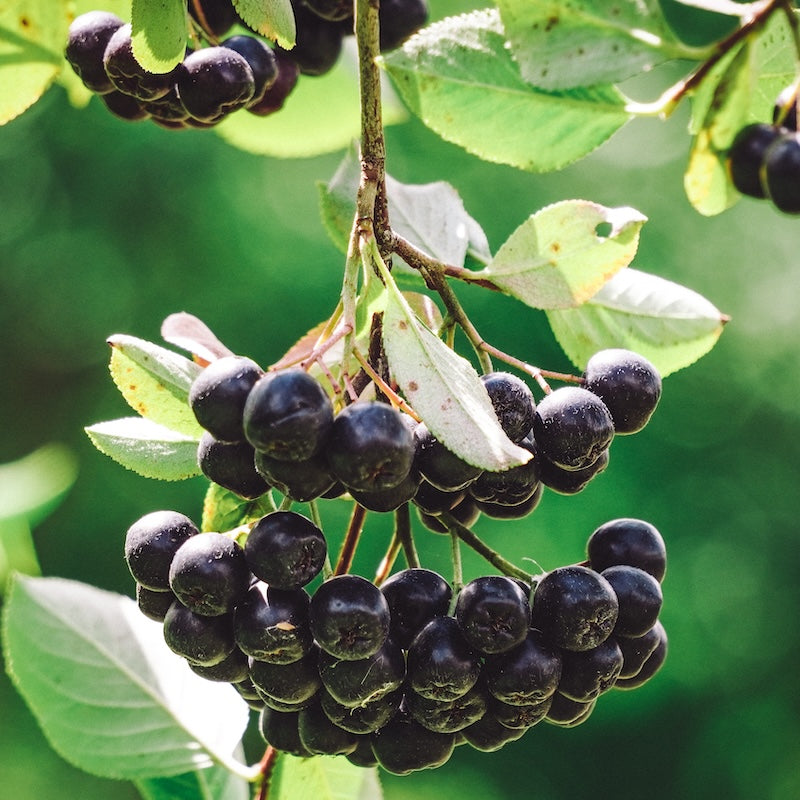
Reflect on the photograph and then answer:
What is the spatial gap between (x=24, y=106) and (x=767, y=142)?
0.81 meters

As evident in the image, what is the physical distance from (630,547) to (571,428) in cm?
21

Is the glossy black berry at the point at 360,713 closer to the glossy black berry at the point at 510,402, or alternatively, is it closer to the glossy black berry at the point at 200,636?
the glossy black berry at the point at 200,636

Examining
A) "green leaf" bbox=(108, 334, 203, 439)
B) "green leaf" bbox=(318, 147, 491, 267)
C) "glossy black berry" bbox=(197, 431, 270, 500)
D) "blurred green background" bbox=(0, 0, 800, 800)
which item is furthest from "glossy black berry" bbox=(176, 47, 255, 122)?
"blurred green background" bbox=(0, 0, 800, 800)

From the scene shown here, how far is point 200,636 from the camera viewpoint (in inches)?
34.6

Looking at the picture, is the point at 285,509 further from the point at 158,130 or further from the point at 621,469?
the point at 158,130

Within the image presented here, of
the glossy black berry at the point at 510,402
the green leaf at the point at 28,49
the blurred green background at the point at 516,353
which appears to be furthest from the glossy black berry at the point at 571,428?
the blurred green background at the point at 516,353

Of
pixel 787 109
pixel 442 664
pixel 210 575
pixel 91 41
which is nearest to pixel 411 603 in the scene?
pixel 442 664

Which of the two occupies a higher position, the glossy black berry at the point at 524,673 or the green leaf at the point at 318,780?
the glossy black berry at the point at 524,673

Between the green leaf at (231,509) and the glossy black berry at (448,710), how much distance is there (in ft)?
0.75

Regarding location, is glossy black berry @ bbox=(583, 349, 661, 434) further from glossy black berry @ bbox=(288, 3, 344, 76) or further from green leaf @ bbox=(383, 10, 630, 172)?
glossy black berry @ bbox=(288, 3, 344, 76)

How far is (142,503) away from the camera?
4531 millimetres

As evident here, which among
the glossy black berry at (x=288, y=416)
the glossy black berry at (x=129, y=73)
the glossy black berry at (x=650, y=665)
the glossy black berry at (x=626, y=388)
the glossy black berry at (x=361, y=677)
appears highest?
the glossy black berry at (x=129, y=73)

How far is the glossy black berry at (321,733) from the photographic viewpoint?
0.92m

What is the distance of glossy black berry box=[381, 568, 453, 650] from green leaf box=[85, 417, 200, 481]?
0.22 meters
